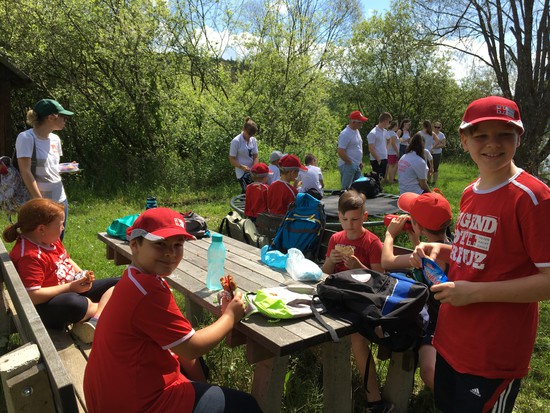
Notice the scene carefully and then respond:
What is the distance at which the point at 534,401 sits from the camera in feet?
9.87

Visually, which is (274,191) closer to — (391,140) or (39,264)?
(39,264)

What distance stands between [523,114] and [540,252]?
6331 mm

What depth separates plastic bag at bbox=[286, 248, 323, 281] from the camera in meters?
2.84

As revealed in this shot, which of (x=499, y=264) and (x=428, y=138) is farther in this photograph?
(x=428, y=138)

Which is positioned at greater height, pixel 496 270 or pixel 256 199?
pixel 496 270

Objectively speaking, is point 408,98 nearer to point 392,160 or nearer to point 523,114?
point 392,160

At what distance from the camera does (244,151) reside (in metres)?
7.69

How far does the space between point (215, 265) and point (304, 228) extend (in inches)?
61.8

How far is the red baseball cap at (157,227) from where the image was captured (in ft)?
6.12

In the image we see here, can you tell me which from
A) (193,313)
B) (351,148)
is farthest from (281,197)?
(351,148)

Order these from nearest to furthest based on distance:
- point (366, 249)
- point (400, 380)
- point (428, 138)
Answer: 1. point (400, 380)
2. point (366, 249)
3. point (428, 138)

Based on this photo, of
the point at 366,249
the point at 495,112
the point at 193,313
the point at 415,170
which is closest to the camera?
the point at 495,112

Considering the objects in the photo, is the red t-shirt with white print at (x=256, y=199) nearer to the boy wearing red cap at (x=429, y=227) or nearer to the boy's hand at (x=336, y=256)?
the boy's hand at (x=336, y=256)

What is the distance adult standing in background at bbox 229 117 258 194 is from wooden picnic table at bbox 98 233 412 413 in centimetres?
449
